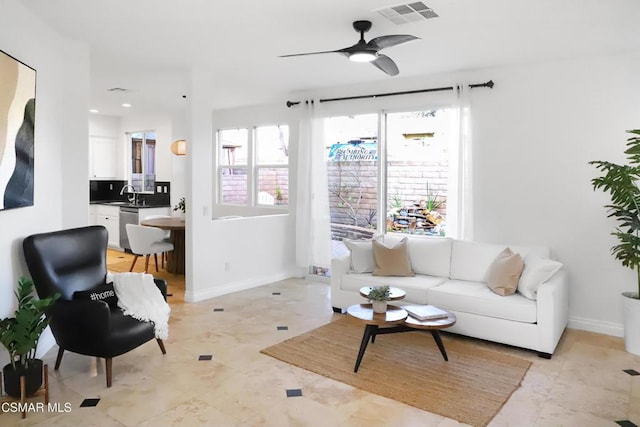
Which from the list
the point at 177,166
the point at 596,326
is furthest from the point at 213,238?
the point at 596,326

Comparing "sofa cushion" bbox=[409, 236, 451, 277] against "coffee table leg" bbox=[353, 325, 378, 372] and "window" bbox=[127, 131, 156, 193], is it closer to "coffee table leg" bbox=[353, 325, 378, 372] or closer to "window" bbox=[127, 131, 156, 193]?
"coffee table leg" bbox=[353, 325, 378, 372]

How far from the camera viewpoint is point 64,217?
412 cm

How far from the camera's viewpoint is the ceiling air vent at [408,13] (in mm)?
3152

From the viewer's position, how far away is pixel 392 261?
481 cm

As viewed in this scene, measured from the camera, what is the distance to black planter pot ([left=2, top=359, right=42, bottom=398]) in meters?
2.82

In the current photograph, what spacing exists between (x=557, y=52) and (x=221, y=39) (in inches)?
119

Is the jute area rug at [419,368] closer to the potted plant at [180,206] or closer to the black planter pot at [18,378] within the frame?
the black planter pot at [18,378]

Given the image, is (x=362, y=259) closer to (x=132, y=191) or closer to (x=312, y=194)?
(x=312, y=194)

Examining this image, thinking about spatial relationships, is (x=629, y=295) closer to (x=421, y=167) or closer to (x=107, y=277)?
(x=421, y=167)

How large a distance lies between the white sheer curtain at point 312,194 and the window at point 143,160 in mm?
3823

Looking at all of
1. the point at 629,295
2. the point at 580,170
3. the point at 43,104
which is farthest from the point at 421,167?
the point at 43,104

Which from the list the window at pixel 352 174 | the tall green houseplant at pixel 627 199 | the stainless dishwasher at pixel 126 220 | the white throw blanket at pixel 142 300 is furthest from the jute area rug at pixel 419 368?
the stainless dishwasher at pixel 126 220

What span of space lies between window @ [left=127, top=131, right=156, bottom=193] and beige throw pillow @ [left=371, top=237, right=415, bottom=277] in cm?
557

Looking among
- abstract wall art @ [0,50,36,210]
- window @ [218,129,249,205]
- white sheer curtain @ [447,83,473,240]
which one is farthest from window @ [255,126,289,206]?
abstract wall art @ [0,50,36,210]
